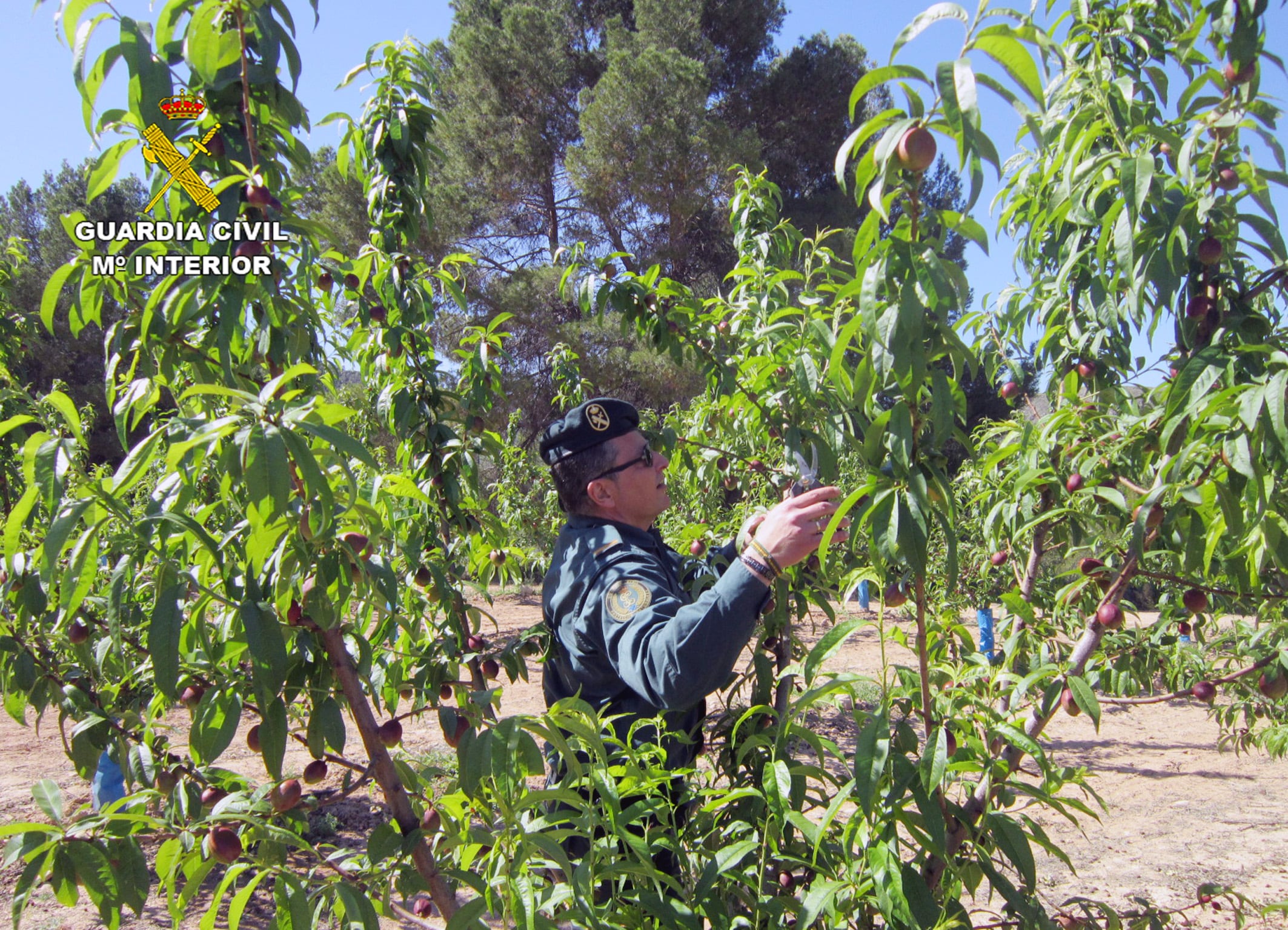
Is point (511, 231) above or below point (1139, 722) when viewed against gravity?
above

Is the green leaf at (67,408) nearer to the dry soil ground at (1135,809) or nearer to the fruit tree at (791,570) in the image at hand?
the fruit tree at (791,570)

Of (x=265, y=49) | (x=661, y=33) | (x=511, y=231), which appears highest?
(x=661, y=33)

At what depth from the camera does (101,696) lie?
1.83m

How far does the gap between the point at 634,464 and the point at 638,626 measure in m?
0.63

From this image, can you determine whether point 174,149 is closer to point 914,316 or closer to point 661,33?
point 914,316

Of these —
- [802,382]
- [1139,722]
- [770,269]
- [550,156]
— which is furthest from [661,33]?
[802,382]

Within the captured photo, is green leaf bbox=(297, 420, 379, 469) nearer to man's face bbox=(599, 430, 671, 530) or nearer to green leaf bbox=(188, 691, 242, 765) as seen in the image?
green leaf bbox=(188, 691, 242, 765)

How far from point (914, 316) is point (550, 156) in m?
15.1

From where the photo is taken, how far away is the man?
131 cm

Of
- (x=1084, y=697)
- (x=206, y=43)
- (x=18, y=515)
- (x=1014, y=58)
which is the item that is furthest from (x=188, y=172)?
(x=1084, y=697)

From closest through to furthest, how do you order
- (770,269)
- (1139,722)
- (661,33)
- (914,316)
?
1. (914,316)
2. (770,269)
3. (1139,722)
4. (661,33)

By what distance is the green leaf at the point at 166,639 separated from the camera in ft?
3.13

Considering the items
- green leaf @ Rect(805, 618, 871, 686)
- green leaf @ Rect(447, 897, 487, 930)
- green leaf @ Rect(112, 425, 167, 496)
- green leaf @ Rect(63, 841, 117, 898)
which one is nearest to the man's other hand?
green leaf @ Rect(805, 618, 871, 686)

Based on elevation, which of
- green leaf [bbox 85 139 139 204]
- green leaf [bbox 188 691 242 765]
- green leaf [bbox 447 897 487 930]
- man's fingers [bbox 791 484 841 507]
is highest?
green leaf [bbox 85 139 139 204]
